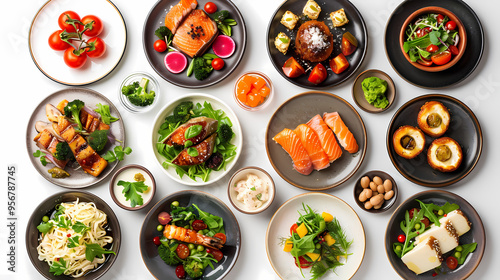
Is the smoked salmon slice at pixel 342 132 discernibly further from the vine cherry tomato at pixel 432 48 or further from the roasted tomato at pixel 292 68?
the vine cherry tomato at pixel 432 48

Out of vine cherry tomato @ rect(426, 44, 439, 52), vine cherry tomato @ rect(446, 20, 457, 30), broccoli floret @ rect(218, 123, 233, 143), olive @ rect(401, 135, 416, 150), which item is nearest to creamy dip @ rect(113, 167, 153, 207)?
broccoli floret @ rect(218, 123, 233, 143)

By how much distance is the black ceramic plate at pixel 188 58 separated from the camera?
4.18 m

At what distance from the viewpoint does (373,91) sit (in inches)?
158

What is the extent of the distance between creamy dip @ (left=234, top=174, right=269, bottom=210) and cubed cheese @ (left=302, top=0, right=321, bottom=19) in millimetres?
1727

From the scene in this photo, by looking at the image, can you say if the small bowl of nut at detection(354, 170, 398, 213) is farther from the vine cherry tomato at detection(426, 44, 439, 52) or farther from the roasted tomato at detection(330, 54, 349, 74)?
the vine cherry tomato at detection(426, 44, 439, 52)

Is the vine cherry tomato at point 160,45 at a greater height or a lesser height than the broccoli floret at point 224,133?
greater

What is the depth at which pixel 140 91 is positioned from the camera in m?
4.23

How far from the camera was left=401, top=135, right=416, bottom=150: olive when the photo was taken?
4066 mm

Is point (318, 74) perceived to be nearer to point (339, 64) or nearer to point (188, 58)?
Answer: point (339, 64)

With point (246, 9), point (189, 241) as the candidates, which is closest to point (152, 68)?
point (246, 9)

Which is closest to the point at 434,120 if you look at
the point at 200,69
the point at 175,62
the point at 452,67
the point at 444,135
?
the point at 444,135

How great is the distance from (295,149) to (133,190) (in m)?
1.64

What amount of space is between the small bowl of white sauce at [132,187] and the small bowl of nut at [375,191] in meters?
2.07

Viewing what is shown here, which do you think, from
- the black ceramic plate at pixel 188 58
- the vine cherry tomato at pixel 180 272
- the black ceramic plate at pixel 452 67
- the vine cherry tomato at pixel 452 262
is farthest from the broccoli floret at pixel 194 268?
the black ceramic plate at pixel 452 67
